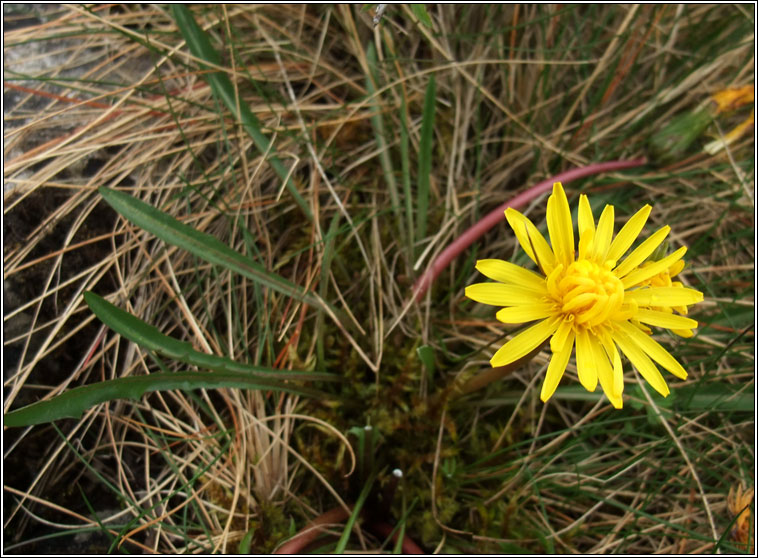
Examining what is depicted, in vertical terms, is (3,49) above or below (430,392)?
above

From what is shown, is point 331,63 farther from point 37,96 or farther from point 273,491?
point 273,491

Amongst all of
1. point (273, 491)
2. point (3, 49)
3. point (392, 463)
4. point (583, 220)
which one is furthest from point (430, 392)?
point (3, 49)

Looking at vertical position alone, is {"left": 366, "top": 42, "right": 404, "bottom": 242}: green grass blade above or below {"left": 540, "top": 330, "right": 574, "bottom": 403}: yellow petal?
above

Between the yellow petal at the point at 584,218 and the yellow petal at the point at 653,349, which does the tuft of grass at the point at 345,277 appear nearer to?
the yellow petal at the point at 653,349

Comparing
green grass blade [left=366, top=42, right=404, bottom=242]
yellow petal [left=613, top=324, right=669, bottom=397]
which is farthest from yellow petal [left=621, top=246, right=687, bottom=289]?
green grass blade [left=366, top=42, right=404, bottom=242]

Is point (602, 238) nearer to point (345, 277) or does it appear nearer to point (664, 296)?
point (664, 296)

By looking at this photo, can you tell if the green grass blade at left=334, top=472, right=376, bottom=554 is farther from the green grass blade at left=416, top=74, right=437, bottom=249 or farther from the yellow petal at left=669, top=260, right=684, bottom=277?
the yellow petal at left=669, top=260, right=684, bottom=277
